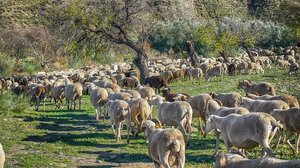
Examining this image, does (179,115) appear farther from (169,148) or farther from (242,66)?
(242,66)

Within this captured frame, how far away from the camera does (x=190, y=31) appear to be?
6994cm

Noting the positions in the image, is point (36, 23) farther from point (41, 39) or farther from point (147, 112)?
point (147, 112)

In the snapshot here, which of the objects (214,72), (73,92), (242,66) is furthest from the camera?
(242,66)

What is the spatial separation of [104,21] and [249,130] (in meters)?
21.6

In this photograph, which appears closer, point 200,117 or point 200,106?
point 200,106

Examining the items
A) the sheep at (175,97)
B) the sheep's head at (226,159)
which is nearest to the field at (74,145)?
the sheep at (175,97)

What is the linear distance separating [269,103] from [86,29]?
18.9 meters

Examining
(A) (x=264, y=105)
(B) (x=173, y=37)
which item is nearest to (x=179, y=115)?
(A) (x=264, y=105)

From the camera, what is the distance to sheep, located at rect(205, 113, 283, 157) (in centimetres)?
1112

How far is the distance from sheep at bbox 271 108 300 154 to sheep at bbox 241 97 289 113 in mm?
1063

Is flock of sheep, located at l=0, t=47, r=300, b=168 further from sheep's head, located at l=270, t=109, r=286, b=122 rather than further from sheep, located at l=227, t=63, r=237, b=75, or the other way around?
sheep, located at l=227, t=63, r=237, b=75

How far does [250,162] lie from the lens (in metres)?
8.12

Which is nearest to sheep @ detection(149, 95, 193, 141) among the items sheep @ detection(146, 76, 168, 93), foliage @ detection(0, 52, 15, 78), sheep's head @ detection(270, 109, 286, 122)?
sheep's head @ detection(270, 109, 286, 122)

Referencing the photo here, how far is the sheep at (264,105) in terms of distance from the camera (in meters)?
14.8
